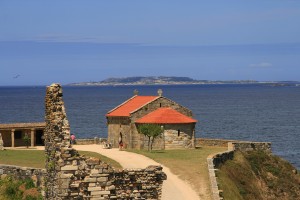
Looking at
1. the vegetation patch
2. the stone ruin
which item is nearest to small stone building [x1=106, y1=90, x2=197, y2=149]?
the vegetation patch

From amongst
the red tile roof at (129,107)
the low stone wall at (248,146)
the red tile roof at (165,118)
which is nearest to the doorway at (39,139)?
the red tile roof at (129,107)

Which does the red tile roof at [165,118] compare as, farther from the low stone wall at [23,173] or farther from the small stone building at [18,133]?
the low stone wall at [23,173]

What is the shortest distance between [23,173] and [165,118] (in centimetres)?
2299

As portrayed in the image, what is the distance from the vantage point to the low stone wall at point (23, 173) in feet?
109

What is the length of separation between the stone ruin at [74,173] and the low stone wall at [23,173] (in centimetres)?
1633

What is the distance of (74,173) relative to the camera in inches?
604

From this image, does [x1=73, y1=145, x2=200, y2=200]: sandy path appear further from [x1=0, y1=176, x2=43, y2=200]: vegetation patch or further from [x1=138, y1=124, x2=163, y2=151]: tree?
[x1=0, y1=176, x2=43, y2=200]: vegetation patch

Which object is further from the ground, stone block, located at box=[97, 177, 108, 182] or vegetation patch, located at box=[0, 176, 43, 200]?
stone block, located at box=[97, 177, 108, 182]

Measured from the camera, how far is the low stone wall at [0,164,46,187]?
33250 mm

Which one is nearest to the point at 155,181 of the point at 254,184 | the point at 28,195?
the point at 28,195

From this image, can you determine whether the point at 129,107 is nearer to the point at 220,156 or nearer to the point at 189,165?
the point at 220,156

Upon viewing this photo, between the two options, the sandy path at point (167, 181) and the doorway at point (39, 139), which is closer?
the sandy path at point (167, 181)

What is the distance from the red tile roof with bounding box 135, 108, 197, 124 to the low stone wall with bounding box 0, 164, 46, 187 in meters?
21.6

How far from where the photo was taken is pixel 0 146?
170ft
